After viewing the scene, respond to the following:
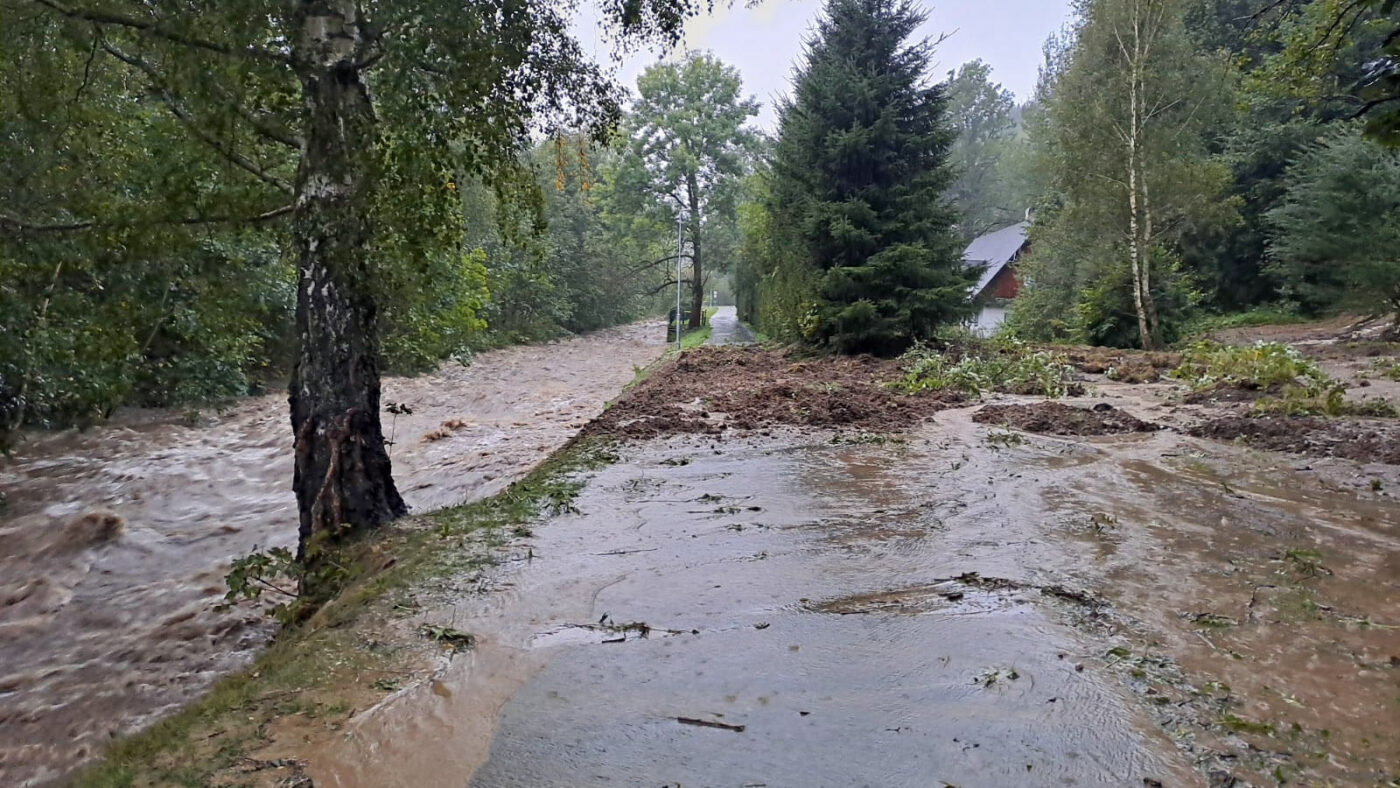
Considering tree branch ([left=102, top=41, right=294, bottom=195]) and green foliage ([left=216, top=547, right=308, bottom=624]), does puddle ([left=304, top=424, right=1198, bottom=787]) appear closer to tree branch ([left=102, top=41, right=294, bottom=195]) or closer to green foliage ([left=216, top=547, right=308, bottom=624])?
green foliage ([left=216, top=547, right=308, bottom=624])

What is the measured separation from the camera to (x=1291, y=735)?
2.60 meters

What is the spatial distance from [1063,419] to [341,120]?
754 cm

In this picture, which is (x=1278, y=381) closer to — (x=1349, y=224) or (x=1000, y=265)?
(x=1349, y=224)

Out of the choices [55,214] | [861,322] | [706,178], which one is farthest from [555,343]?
[55,214]

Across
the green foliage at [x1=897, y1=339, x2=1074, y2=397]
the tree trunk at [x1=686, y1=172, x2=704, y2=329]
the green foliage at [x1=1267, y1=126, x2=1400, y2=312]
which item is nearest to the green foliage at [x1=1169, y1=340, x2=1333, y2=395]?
the green foliage at [x1=897, y1=339, x2=1074, y2=397]

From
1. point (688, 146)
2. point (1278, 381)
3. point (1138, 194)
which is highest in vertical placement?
point (688, 146)

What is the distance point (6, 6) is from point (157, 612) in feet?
13.7

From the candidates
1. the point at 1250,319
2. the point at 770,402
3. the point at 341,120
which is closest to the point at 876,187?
the point at 770,402

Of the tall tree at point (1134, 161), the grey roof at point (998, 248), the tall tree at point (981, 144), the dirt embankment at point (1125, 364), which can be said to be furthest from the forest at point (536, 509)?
the tall tree at point (981, 144)

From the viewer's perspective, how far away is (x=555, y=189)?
21.0 metres

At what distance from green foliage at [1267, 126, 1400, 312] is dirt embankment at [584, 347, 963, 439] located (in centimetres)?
1100

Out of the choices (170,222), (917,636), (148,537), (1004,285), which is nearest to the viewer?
(917,636)

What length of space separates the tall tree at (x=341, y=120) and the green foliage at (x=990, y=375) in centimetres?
751

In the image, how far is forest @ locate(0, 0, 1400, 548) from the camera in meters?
5.35
